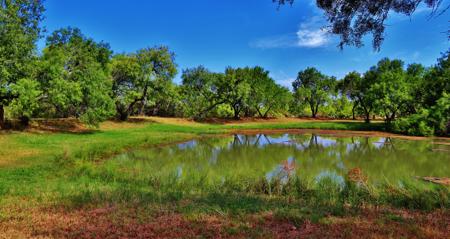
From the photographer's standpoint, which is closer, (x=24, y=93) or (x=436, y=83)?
(x=24, y=93)

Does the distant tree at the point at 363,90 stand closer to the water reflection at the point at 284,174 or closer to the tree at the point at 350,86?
the tree at the point at 350,86

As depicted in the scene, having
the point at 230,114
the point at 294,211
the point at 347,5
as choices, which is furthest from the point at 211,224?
the point at 230,114

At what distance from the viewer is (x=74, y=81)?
30641 millimetres

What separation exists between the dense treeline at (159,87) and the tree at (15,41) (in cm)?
7

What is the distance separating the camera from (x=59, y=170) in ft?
44.0

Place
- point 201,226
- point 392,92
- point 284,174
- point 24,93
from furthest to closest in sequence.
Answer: point 392,92
point 24,93
point 284,174
point 201,226

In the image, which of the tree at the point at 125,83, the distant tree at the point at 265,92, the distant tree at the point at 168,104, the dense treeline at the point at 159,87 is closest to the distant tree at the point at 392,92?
the dense treeline at the point at 159,87

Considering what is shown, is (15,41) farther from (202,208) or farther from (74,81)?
(202,208)

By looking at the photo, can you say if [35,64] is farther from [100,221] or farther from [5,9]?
[100,221]

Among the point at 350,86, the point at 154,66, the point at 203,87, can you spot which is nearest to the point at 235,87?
the point at 203,87

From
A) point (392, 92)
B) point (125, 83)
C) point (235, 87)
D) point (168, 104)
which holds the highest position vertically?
point (235, 87)

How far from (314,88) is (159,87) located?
47.7 meters

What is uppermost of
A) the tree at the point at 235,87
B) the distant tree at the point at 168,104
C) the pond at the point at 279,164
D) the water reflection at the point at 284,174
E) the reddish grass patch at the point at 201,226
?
the tree at the point at 235,87

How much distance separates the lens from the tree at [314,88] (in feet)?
257
